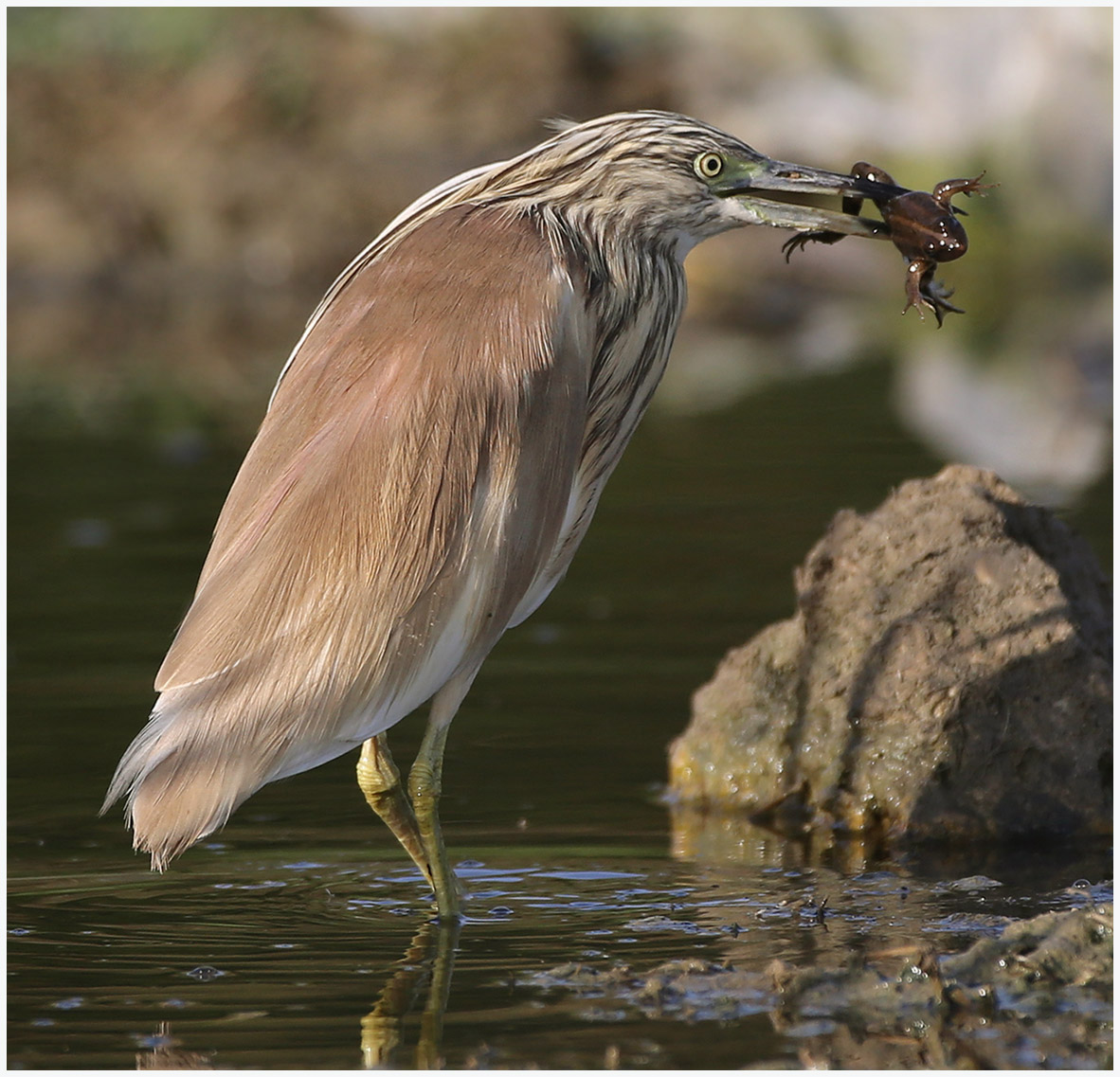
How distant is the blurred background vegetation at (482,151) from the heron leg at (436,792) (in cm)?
1055

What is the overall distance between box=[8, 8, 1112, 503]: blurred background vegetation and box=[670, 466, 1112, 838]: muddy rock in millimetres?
9425

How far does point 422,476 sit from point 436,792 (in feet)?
2.94

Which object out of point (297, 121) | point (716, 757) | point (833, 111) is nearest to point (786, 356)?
point (833, 111)

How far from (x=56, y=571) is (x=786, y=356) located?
8986mm

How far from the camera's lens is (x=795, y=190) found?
16.5 ft

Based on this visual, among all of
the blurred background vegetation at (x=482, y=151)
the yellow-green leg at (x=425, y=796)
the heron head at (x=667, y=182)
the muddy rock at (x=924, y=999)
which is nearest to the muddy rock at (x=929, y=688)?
the yellow-green leg at (x=425, y=796)

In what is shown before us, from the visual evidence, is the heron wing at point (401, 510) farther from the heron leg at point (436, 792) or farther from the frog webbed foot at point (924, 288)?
the frog webbed foot at point (924, 288)

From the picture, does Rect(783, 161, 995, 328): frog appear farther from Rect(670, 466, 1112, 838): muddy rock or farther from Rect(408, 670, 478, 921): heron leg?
Rect(408, 670, 478, 921): heron leg

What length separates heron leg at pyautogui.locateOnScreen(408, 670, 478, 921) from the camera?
4.83 meters

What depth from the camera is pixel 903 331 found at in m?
19.0

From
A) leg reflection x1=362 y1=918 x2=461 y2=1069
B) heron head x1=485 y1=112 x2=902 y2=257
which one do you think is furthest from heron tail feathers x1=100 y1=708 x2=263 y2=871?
heron head x1=485 y1=112 x2=902 y2=257

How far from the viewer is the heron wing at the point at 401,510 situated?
4.54 m

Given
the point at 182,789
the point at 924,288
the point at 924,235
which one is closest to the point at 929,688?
the point at 924,288

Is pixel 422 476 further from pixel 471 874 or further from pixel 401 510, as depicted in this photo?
pixel 471 874
